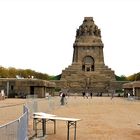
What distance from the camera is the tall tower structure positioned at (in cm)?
10488

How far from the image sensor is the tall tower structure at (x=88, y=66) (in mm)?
104875

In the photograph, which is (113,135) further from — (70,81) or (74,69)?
(74,69)

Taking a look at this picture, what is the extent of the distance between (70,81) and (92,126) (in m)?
85.3

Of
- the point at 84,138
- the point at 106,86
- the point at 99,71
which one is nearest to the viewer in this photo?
the point at 84,138

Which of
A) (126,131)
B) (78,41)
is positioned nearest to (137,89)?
(78,41)

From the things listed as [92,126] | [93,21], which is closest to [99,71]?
[93,21]

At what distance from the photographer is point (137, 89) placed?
73625 millimetres

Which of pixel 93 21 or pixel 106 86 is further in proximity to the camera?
pixel 93 21

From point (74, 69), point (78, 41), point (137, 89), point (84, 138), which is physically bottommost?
point (84, 138)

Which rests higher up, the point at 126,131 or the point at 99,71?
the point at 99,71

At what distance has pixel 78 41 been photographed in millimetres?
118938

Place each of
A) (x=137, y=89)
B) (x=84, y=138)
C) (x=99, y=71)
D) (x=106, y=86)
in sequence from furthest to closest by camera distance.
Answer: (x=99, y=71) → (x=106, y=86) → (x=137, y=89) → (x=84, y=138)

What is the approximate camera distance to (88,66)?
11644cm

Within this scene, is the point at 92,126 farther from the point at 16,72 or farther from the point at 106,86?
the point at 16,72
